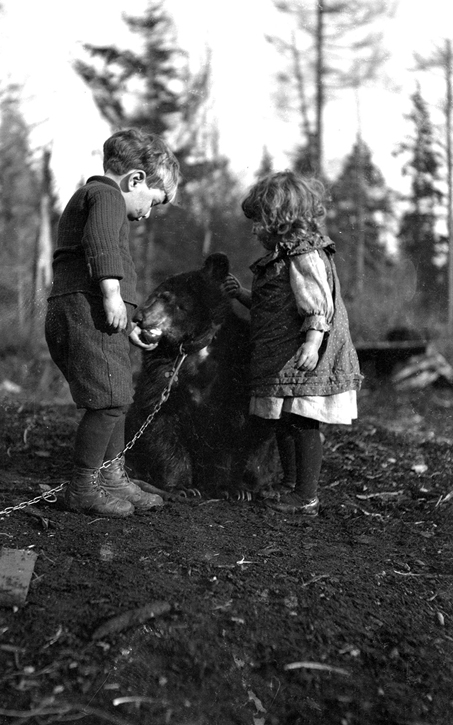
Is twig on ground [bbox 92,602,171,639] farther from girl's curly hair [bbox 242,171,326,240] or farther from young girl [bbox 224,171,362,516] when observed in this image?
girl's curly hair [bbox 242,171,326,240]

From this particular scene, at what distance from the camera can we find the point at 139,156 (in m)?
3.13

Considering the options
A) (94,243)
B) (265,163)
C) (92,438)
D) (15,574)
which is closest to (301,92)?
(265,163)

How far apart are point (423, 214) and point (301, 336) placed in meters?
3.49

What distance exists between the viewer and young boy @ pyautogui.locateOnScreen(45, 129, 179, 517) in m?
2.85

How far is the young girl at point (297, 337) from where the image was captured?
10.3 ft

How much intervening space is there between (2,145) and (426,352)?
4753 millimetres

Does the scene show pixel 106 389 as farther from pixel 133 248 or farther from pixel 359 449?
pixel 133 248

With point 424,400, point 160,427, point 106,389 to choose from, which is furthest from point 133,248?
point 424,400

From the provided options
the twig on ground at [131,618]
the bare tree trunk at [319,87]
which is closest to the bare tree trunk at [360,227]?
the bare tree trunk at [319,87]

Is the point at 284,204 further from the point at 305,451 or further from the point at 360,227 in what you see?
the point at 360,227

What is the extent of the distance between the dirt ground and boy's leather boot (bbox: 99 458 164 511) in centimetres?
11

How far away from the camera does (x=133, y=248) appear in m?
5.63

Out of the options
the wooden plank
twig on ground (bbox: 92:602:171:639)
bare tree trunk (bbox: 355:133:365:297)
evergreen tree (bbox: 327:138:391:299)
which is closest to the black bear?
the wooden plank

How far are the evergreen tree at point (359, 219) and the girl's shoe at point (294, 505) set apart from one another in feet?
8.83
